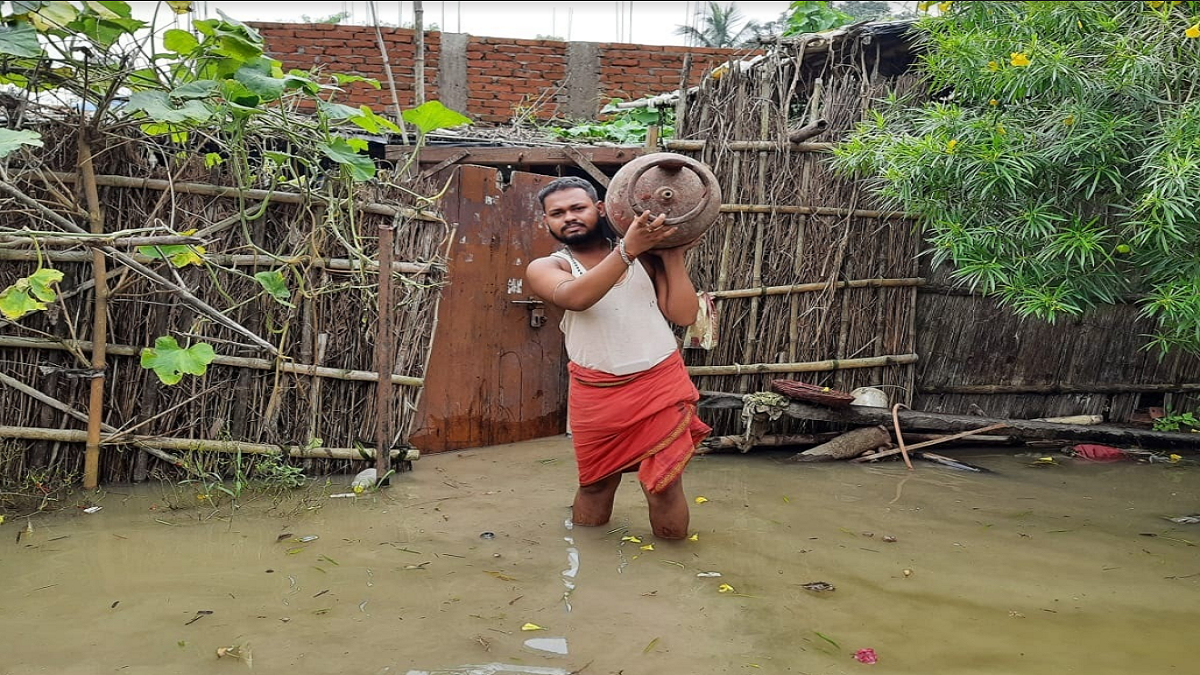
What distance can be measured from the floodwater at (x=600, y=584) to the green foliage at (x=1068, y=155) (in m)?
1.07

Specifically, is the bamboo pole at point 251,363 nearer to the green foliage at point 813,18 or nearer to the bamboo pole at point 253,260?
the bamboo pole at point 253,260

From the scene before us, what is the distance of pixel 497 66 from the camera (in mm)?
9141

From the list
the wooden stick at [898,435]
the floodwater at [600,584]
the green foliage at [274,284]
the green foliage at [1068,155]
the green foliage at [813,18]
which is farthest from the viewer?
the green foliage at [813,18]

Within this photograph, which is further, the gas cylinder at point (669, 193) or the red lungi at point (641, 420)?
the red lungi at point (641, 420)

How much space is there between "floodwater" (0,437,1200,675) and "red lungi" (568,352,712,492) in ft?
1.17

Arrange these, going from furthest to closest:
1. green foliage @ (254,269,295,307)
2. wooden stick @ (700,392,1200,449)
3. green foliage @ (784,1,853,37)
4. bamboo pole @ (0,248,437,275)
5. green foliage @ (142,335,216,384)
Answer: green foliage @ (784,1,853,37), wooden stick @ (700,392,1200,449), green foliage @ (254,269,295,307), bamboo pole @ (0,248,437,275), green foliage @ (142,335,216,384)

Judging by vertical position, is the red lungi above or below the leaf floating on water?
above

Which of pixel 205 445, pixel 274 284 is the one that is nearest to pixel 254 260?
pixel 274 284

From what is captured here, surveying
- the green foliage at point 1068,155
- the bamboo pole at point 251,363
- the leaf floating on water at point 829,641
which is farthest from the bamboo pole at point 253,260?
the leaf floating on water at point 829,641

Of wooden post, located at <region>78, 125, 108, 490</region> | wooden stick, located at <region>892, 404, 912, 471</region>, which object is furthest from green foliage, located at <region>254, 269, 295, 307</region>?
wooden stick, located at <region>892, 404, 912, 471</region>

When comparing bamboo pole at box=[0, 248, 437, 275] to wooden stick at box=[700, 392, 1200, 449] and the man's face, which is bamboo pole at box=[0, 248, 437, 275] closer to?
the man's face

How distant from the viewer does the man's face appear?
327cm

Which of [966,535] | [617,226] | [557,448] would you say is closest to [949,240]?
[966,535]

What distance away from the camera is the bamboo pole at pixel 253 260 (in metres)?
3.79
